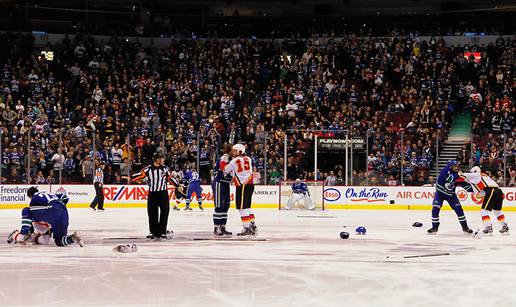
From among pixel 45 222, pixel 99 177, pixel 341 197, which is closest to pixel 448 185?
pixel 45 222

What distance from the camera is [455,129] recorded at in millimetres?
27078

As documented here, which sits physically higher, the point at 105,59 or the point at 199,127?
the point at 105,59

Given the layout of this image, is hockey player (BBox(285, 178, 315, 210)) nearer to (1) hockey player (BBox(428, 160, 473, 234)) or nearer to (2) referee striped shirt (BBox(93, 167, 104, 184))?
(2) referee striped shirt (BBox(93, 167, 104, 184))

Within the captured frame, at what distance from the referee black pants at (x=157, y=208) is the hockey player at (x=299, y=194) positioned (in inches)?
475

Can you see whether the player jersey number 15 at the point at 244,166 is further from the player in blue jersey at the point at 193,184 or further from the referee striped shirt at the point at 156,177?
the player in blue jersey at the point at 193,184

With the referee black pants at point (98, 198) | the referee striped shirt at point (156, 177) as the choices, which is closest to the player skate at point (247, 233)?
the referee striped shirt at point (156, 177)

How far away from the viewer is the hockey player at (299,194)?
2542 cm

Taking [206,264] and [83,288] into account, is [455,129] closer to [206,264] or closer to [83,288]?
[206,264]

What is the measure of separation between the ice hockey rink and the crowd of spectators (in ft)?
32.4

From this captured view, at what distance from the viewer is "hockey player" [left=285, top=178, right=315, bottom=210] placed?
25422 mm

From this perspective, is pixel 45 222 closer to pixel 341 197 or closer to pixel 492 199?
pixel 492 199

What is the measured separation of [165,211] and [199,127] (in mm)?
15656

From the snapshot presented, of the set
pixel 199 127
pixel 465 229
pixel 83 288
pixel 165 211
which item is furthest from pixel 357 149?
pixel 83 288

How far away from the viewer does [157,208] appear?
13531mm
